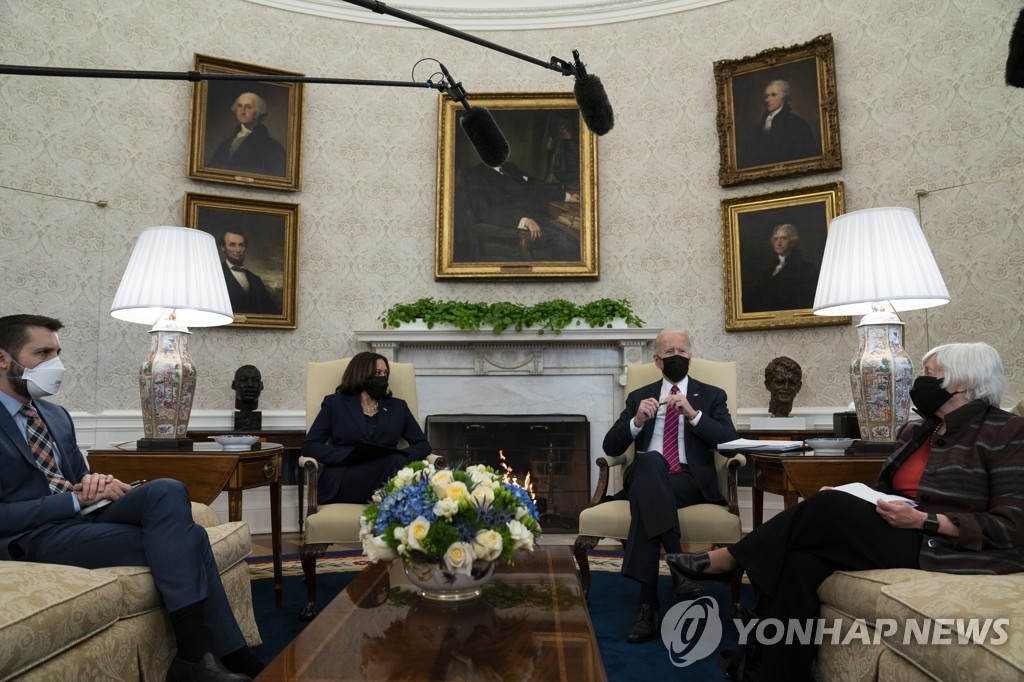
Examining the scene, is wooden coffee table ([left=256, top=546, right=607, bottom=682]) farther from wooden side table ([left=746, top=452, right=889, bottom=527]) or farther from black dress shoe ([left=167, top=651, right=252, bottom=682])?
wooden side table ([left=746, top=452, right=889, bottom=527])

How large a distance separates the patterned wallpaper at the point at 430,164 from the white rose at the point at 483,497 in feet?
12.7

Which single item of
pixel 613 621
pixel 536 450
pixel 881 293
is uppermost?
pixel 881 293

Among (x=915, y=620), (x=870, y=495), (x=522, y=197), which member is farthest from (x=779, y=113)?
(x=915, y=620)

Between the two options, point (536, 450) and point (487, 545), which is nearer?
point (487, 545)

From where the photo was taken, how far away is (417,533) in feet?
6.28

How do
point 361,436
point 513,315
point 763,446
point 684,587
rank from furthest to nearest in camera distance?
point 513,315 < point 361,436 < point 684,587 < point 763,446

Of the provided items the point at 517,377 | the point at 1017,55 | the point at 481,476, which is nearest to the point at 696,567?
the point at 481,476

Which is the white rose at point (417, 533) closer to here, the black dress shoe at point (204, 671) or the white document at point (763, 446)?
the black dress shoe at point (204, 671)

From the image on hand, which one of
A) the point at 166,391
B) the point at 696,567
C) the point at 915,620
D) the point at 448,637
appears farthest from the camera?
the point at 166,391

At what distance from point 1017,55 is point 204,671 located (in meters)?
2.99

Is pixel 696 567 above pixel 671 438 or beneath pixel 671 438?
beneath

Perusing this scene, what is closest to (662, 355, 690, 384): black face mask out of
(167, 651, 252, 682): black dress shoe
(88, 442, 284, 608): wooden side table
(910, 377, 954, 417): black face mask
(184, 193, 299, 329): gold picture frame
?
(910, 377, 954, 417): black face mask

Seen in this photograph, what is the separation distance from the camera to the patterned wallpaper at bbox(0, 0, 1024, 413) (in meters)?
4.88

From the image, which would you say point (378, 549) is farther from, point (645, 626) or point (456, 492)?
point (645, 626)
